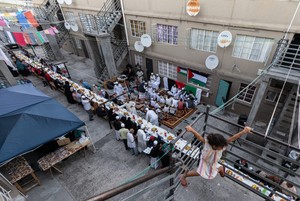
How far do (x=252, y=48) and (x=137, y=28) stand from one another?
964 cm

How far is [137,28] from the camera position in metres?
15.5

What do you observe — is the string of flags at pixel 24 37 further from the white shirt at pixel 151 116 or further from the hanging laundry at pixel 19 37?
the white shirt at pixel 151 116

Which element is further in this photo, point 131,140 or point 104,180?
point 131,140

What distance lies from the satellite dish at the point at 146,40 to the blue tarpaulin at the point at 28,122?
8978mm

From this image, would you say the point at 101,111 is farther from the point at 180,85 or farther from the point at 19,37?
the point at 19,37

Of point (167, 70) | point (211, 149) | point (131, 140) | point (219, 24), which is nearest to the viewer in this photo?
point (211, 149)

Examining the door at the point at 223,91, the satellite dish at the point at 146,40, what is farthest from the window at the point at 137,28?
the door at the point at 223,91

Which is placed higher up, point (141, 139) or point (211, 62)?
point (211, 62)

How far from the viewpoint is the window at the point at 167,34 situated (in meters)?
13.3

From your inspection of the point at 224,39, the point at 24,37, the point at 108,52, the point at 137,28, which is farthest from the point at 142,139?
the point at 24,37

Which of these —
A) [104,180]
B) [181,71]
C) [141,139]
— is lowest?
[104,180]

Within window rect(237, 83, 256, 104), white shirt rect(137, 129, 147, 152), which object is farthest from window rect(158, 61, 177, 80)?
white shirt rect(137, 129, 147, 152)

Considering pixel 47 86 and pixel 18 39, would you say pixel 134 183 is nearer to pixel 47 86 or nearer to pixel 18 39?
pixel 18 39

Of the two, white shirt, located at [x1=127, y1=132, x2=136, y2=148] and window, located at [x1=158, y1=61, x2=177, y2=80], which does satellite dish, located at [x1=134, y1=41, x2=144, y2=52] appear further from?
white shirt, located at [x1=127, y1=132, x2=136, y2=148]
